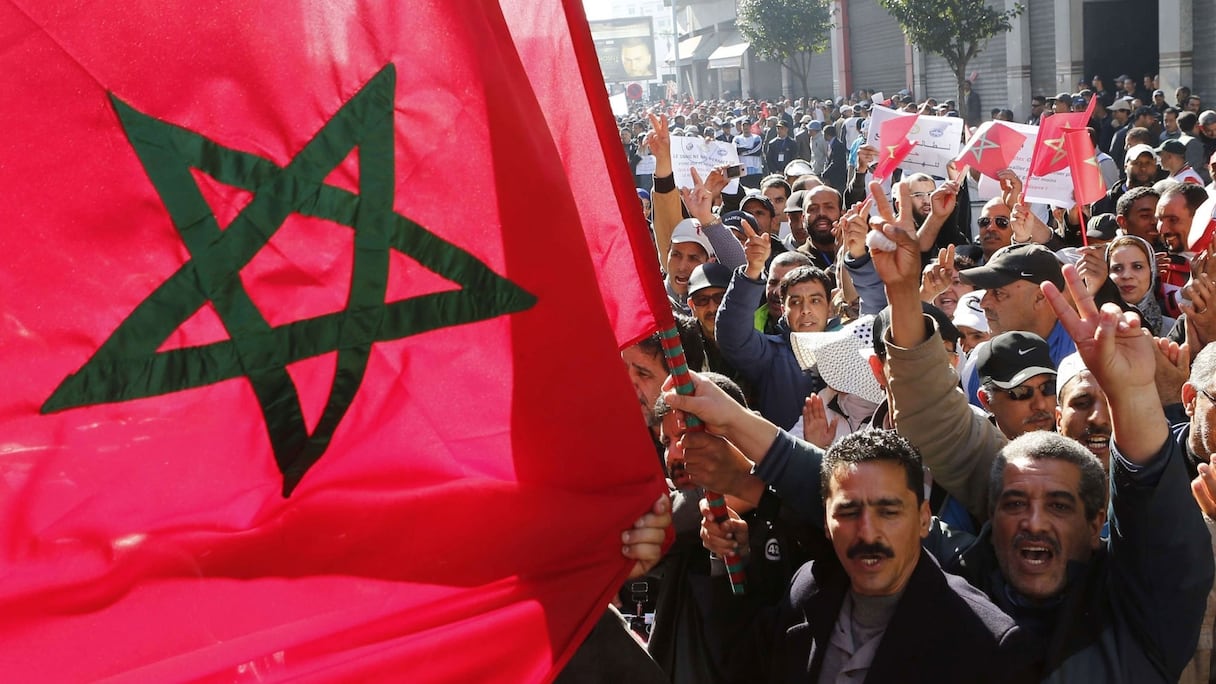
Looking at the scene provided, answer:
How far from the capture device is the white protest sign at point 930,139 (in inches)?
398

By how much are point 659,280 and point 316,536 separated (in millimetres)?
910

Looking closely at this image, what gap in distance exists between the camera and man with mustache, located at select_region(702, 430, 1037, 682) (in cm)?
271

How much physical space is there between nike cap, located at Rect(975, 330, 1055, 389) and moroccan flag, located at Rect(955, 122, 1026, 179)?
5.52 metres

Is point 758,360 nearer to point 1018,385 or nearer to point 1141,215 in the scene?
point 1018,385

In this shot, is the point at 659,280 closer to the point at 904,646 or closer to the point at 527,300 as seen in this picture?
the point at 527,300

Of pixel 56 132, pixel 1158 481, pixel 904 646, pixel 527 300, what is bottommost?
pixel 904 646

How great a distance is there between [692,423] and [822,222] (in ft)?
17.0

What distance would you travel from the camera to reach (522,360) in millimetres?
2713

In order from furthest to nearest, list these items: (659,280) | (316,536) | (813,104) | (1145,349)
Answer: (813,104) < (659,280) < (1145,349) < (316,536)

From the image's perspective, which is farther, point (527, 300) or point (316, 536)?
point (527, 300)

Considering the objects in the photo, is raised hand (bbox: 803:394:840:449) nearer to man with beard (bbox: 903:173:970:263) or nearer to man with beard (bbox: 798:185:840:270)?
man with beard (bbox: 903:173:970:263)

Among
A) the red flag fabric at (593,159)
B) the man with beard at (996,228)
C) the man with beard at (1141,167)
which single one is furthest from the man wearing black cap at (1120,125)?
the red flag fabric at (593,159)

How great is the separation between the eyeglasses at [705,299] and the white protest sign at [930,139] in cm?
497

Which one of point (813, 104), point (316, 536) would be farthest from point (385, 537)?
point (813, 104)
